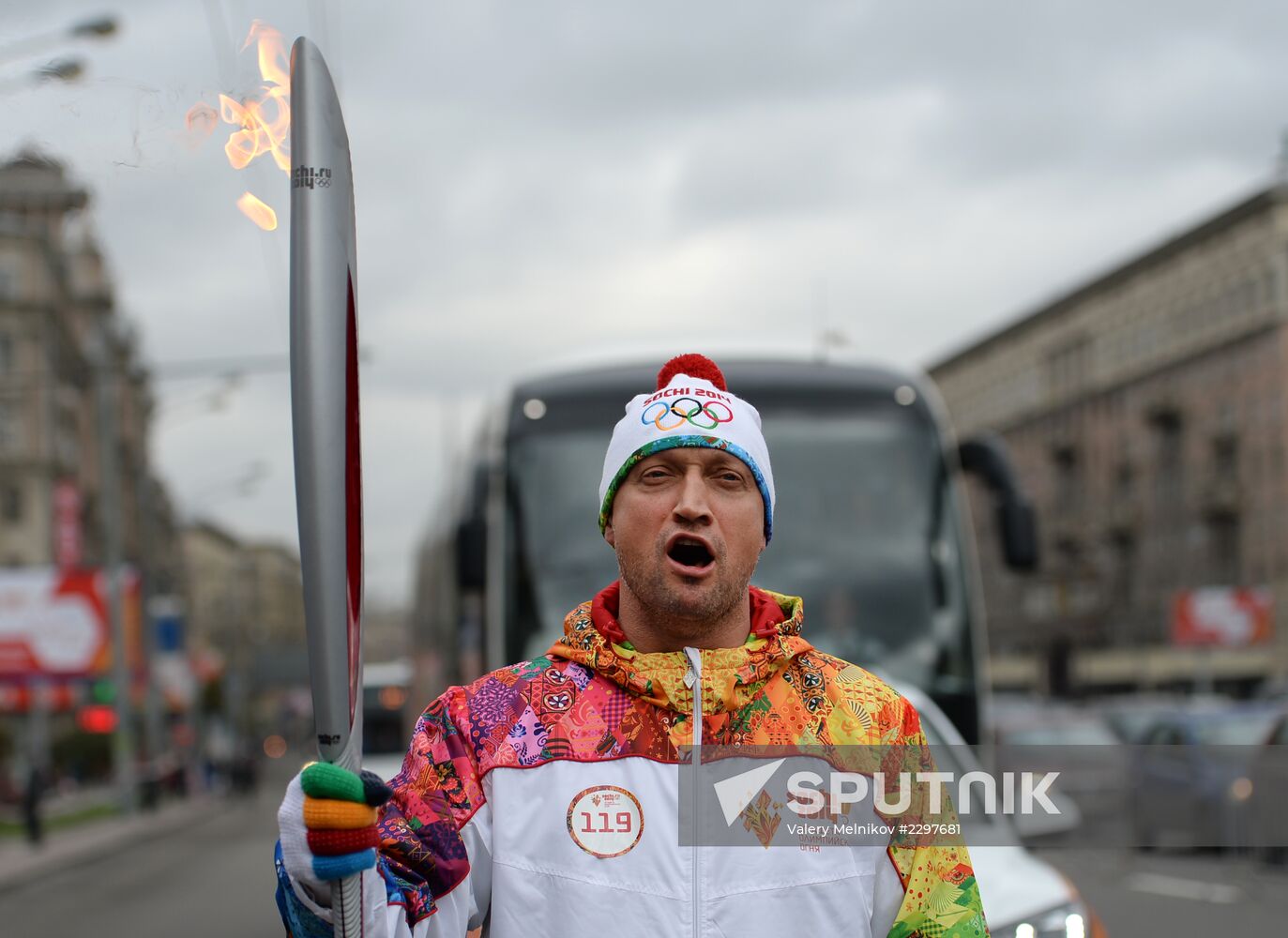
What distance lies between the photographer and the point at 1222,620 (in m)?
52.1

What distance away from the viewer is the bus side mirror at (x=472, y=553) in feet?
29.7

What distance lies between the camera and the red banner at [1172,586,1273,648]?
2018 inches

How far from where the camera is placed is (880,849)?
261cm

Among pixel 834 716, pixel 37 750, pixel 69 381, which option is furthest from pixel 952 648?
pixel 69 381

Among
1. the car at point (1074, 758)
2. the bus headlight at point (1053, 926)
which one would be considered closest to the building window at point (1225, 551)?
the car at point (1074, 758)

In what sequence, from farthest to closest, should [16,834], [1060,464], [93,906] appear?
[1060,464], [16,834], [93,906]

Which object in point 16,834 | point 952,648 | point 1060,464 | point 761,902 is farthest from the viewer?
point 1060,464

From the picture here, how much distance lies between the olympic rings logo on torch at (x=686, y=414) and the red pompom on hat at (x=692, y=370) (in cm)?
11

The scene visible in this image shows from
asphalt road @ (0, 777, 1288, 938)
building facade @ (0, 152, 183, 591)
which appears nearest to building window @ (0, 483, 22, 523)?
building facade @ (0, 152, 183, 591)

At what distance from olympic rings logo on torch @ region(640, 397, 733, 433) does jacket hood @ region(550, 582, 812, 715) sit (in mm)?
301

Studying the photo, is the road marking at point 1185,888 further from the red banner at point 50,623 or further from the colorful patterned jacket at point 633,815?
the red banner at point 50,623

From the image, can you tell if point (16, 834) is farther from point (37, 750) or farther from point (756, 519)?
point (756, 519)

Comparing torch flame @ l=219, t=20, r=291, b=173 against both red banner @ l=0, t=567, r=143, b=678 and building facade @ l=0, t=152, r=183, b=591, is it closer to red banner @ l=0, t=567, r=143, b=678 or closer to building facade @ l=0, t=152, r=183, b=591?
building facade @ l=0, t=152, r=183, b=591

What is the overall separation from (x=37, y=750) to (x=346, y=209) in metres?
32.2
